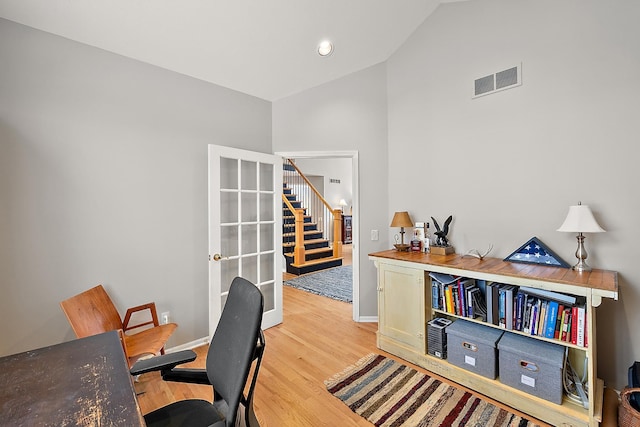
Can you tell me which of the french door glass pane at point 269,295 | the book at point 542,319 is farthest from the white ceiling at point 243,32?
the book at point 542,319

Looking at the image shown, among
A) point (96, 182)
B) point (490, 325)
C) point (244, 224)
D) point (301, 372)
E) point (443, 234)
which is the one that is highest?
point (96, 182)

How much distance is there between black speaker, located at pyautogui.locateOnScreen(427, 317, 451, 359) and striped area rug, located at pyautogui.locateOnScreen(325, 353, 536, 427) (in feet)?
0.67

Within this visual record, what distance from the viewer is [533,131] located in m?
2.28

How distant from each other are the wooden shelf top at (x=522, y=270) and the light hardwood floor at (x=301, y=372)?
103 centimetres

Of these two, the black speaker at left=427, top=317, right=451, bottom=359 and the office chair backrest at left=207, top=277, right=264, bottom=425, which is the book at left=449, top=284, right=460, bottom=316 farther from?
the office chair backrest at left=207, top=277, right=264, bottom=425

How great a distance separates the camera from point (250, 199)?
10.3 feet

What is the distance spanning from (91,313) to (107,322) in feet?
0.47

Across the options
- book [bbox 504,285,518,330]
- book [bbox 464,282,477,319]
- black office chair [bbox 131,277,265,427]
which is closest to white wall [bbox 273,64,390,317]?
book [bbox 464,282,477,319]

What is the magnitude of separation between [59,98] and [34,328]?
5.60ft

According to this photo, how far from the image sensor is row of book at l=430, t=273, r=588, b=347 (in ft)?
5.90

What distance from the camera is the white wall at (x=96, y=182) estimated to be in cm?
195

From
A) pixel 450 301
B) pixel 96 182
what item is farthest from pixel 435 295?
pixel 96 182

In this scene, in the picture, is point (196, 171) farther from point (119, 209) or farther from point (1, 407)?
point (1, 407)

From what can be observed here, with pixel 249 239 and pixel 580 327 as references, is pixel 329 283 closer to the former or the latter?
pixel 249 239
